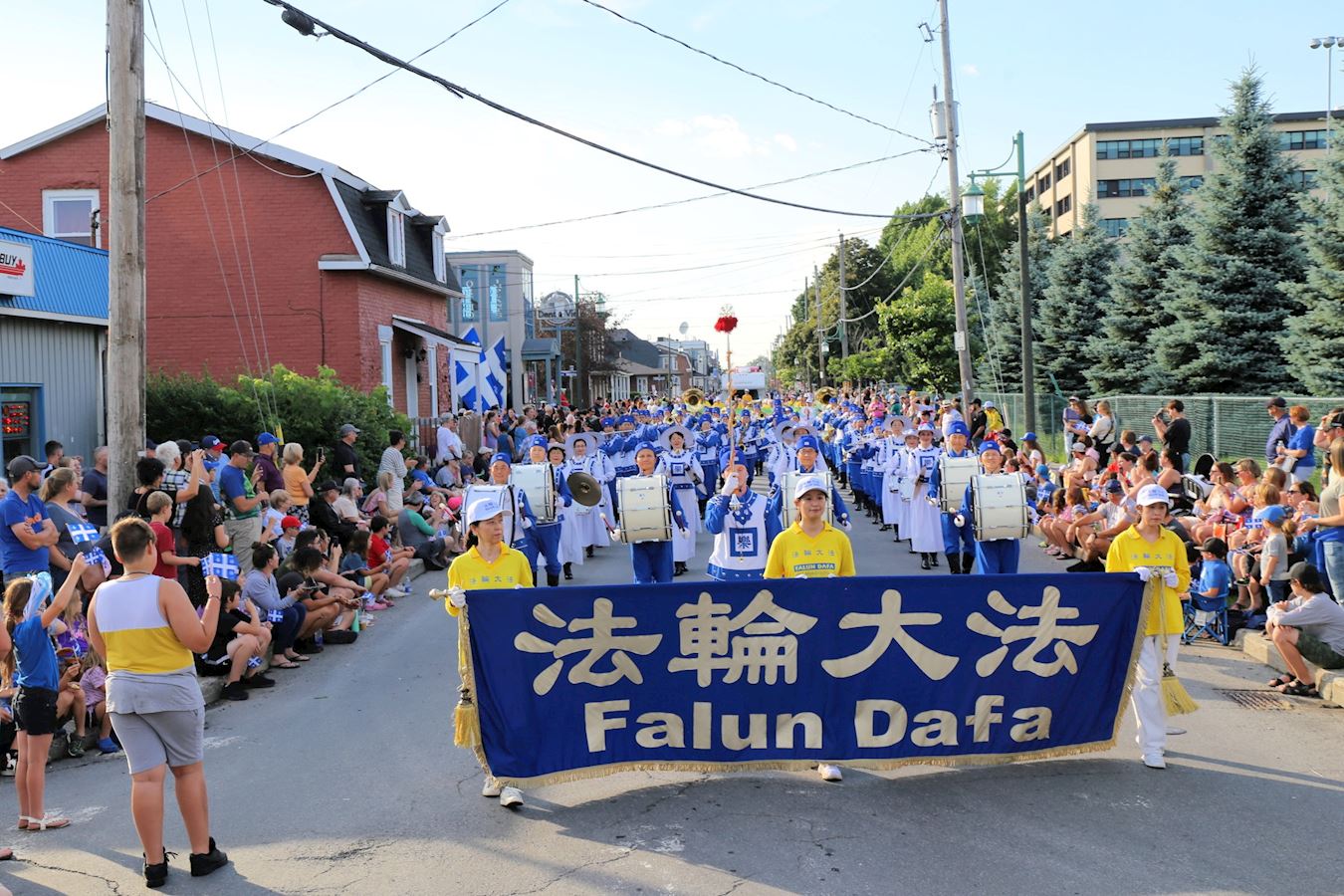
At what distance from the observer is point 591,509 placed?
51.4ft

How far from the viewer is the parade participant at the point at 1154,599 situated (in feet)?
22.0

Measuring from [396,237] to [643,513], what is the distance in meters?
20.3

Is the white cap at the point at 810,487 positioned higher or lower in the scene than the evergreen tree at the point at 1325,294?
lower

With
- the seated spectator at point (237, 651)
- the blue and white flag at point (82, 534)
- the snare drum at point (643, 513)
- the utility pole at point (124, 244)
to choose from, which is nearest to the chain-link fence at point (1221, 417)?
the snare drum at point (643, 513)

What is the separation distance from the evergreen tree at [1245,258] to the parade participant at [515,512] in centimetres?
1903

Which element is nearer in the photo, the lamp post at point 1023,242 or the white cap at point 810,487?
the white cap at point 810,487

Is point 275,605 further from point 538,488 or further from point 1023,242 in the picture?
point 1023,242

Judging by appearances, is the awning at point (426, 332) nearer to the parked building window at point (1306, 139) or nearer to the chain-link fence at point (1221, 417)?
the chain-link fence at point (1221, 417)

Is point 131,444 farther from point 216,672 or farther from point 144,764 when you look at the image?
point 144,764

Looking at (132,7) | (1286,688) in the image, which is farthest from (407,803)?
(132,7)

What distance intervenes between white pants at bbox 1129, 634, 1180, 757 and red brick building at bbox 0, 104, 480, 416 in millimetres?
22199

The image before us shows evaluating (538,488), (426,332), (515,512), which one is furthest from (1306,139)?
(515,512)

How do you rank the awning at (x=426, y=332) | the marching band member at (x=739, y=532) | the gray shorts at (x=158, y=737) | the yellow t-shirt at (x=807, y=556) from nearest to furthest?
the gray shorts at (x=158, y=737)
the yellow t-shirt at (x=807, y=556)
the marching band member at (x=739, y=532)
the awning at (x=426, y=332)

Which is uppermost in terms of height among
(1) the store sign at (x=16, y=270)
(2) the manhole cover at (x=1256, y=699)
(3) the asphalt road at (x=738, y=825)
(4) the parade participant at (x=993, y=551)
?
(1) the store sign at (x=16, y=270)
